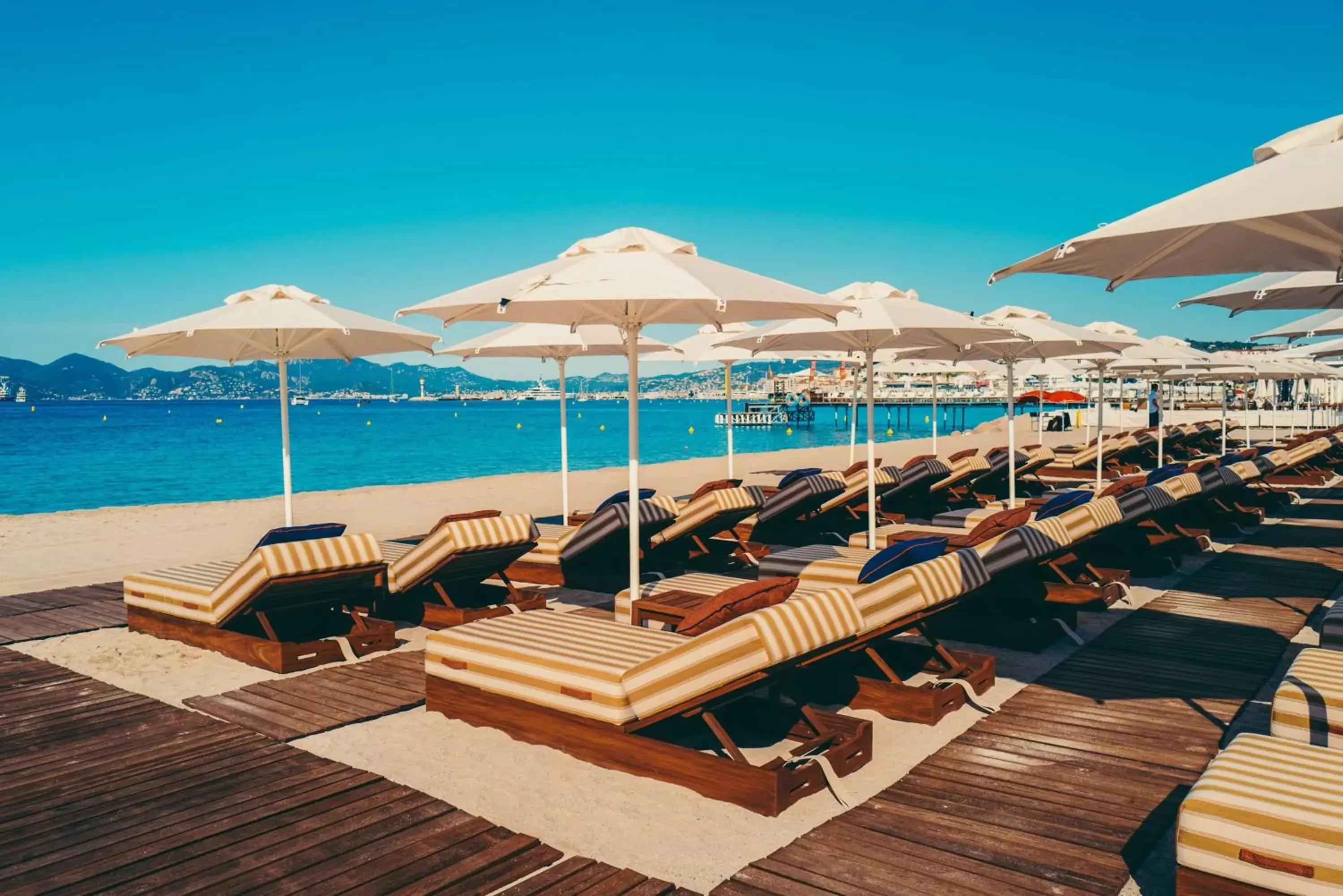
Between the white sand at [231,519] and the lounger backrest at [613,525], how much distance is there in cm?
448

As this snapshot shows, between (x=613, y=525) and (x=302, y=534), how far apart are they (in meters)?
2.42

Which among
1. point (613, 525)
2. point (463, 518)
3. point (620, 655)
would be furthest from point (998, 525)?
point (463, 518)

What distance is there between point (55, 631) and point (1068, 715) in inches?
269

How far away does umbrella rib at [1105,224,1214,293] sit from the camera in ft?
13.1

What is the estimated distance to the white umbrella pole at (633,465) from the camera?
5902 millimetres

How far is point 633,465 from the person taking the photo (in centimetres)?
601

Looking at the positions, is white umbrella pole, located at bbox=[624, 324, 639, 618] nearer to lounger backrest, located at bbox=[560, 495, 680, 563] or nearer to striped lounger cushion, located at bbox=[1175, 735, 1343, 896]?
lounger backrest, located at bbox=[560, 495, 680, 563]

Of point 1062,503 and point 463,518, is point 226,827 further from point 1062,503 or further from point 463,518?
point 1062,503

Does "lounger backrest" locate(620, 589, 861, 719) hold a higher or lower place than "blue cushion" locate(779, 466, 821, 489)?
lower

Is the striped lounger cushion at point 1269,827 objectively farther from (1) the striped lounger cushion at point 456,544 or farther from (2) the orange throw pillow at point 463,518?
(2) the orange throw pillow at point 463,518

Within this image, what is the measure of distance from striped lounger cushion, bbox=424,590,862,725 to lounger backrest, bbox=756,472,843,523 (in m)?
4.54

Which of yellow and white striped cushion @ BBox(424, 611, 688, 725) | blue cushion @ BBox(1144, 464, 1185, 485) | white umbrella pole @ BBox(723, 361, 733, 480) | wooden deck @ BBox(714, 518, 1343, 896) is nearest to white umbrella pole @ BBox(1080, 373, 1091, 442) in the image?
white umbrella pole @ BBox(723, 361, 733, 480)

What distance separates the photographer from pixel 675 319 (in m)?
6.48

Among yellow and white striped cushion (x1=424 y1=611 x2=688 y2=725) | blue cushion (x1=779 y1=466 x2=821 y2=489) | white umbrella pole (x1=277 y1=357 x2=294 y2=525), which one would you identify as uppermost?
white umbrella pole (x1=277 y1=357 x2=294 y2=525)
